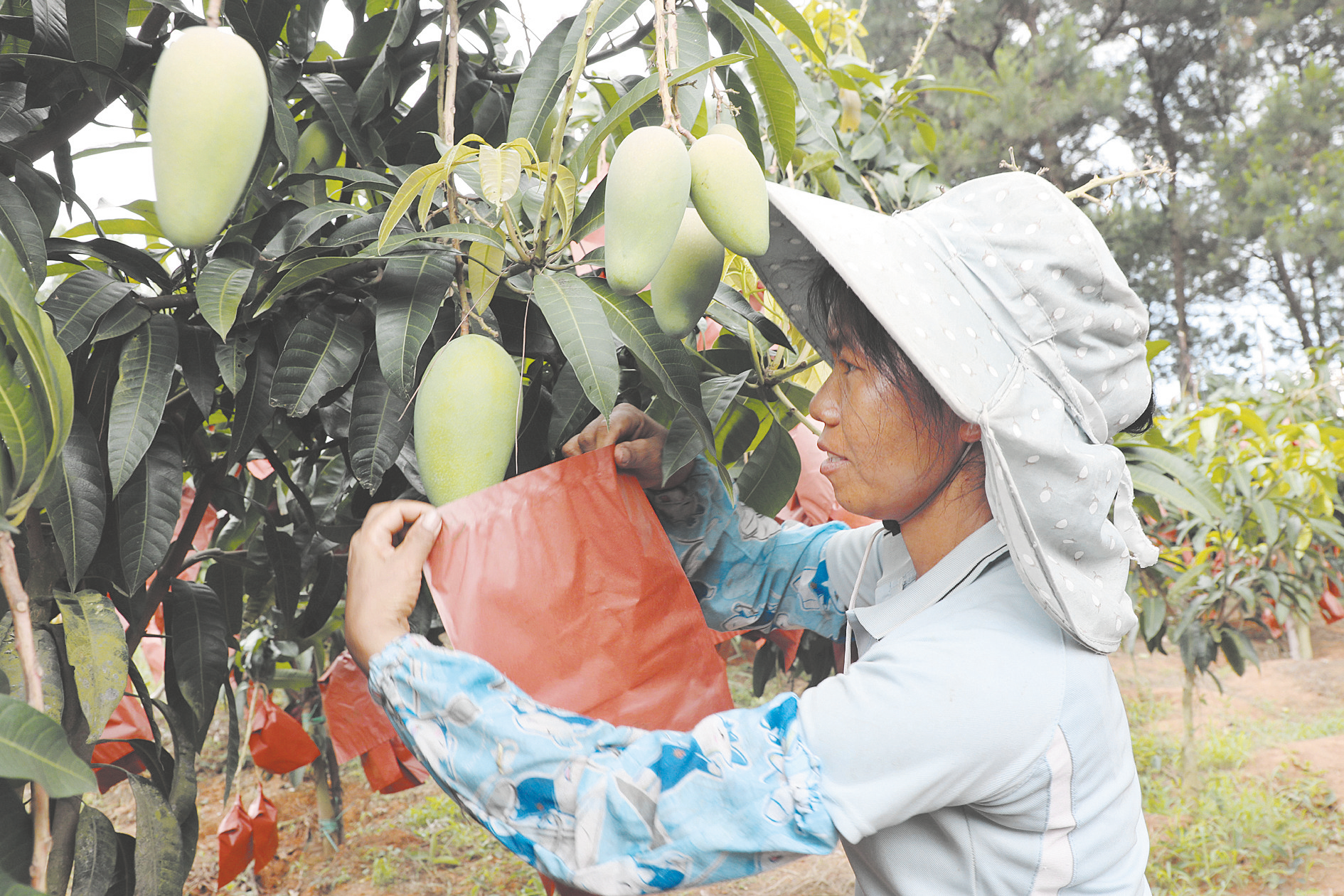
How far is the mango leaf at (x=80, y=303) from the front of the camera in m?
0.71

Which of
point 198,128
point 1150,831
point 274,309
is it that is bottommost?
point 1150,831

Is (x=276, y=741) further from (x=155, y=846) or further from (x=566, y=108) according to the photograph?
(x=566, y=108)

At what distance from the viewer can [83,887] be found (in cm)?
77

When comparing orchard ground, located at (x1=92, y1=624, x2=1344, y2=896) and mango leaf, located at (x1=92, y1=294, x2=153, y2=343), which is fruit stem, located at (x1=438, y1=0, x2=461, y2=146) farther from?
orchard ground, located at (x1=92, y1=624, x2=1344, y2=896)

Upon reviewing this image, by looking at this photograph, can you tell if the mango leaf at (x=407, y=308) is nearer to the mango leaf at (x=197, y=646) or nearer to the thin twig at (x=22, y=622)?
the thin twig at (x=22, y=622)

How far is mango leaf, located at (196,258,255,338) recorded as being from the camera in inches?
27.1

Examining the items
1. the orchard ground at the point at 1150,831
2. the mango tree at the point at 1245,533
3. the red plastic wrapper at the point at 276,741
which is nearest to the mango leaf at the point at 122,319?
the red plastic wrapper at the point at 276,741

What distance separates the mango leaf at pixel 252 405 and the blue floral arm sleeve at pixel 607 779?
9.2 inches

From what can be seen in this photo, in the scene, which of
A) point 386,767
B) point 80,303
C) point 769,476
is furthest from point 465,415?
point 386,767

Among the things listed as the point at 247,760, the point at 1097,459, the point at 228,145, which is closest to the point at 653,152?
the point at 228,145

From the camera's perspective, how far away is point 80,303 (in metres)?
0.72

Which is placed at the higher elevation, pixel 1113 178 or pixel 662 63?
pixel 662 63

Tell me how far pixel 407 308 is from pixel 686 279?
22 centimetres

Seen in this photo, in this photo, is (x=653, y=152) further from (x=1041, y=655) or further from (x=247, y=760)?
(x=247, y=760)
